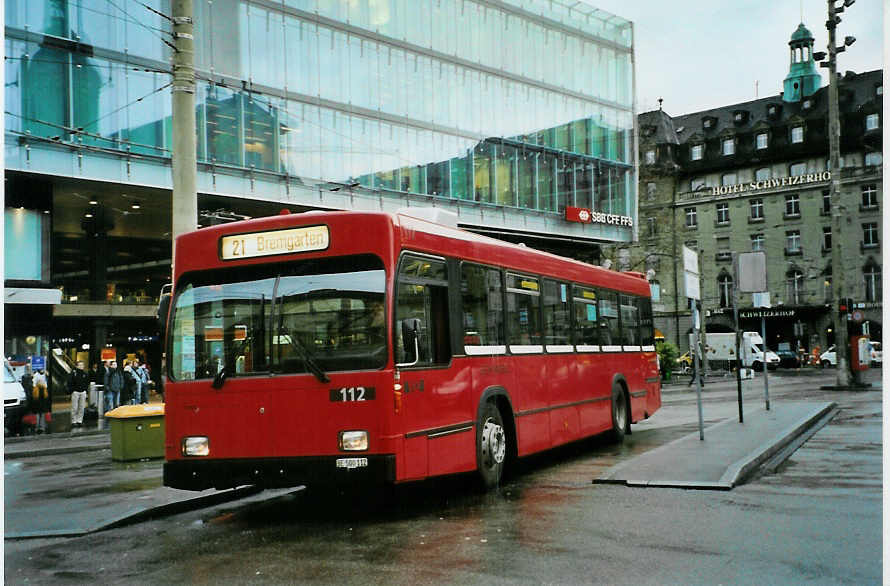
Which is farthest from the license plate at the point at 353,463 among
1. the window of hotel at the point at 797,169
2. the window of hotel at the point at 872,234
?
the window of hotel at the point at 797,169

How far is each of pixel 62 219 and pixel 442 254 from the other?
26.5 m

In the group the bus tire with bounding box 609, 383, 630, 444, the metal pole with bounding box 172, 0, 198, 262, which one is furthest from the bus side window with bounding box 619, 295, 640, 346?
the metal pole with bounding box 172, 0, 198, 262

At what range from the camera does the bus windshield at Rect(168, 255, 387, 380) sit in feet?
28.4

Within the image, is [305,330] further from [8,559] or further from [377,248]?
[8,559]

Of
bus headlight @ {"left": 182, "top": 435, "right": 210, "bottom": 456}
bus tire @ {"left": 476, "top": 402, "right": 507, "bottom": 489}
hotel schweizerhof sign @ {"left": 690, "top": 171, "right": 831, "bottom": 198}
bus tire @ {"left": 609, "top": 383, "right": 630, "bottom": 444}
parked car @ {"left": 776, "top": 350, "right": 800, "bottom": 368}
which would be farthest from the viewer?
hotel schweizerhof sign @ {"left": 690, "top": 171, "right": 831, "bottom": 198}

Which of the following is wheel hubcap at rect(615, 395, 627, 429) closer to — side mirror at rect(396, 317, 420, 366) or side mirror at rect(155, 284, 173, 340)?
side mirror at rect(396, 317, 420, 366)

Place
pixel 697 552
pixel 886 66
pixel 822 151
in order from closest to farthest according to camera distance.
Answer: pixel 886 66 < pixel 697 552 < pixel 822 151

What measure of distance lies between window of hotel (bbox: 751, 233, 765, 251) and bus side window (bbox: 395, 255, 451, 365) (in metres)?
58.7

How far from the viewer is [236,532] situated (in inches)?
334

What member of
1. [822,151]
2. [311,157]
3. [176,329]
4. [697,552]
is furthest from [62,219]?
[822,151]

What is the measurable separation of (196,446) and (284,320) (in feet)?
4.83

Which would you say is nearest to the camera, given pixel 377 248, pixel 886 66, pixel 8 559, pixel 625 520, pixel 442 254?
pixel 886 66

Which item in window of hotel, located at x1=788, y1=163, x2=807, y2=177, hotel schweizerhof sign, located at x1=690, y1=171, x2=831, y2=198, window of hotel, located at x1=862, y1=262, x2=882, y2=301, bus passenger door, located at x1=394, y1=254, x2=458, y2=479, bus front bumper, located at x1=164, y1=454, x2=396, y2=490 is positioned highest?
window of hotel, located at x1=788, y1=163, x2=807, y2=177

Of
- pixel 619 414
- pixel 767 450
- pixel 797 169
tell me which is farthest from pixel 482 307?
pixel 797 169
